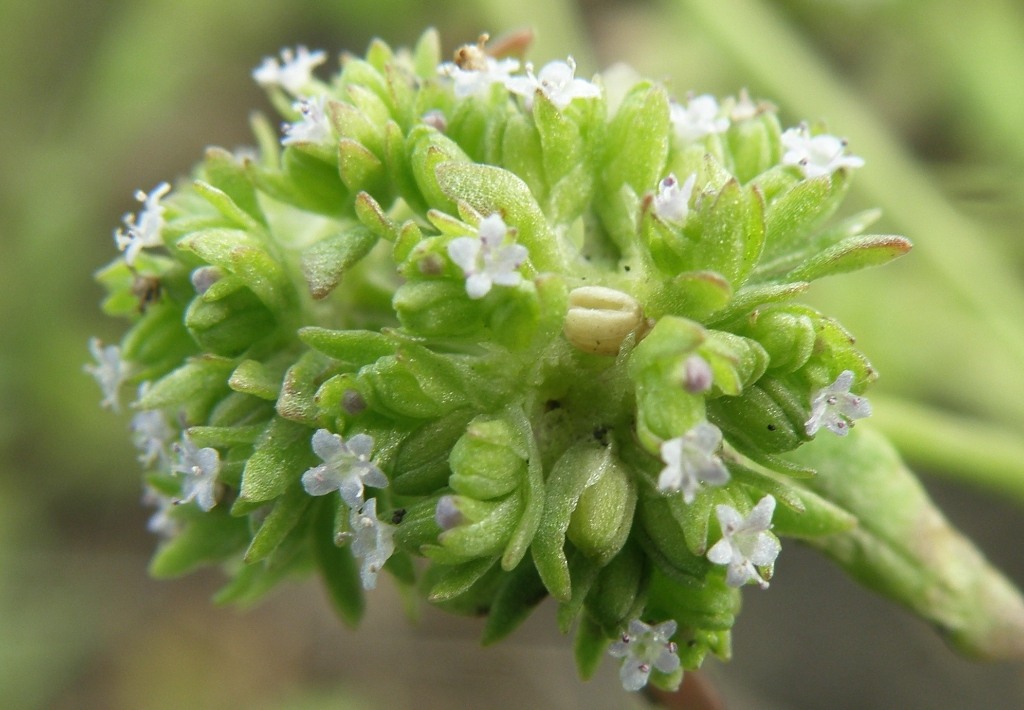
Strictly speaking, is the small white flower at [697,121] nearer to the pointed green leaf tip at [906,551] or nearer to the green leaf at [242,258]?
the pointed green leaf tip at [906,551]

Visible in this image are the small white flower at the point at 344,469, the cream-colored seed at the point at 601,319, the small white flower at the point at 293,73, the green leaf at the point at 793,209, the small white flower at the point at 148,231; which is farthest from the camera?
the small white flower at the point at 293,73

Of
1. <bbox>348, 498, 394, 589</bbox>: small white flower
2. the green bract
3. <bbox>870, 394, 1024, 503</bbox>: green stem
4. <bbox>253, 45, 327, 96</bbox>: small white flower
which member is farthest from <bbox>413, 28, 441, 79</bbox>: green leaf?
<bbox>870, 394, 1024, 503</bbox>: green stem

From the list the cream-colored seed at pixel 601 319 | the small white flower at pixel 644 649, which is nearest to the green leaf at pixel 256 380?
the cream-colored seed at pixel 601 319

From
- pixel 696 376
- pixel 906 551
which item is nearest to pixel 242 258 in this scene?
pixel 696 376

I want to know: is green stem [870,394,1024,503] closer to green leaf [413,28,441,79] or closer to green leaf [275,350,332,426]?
green leaf [413,28,441,79]

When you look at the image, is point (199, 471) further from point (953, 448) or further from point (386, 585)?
point (386, 585)

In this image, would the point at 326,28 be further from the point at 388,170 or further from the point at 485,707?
the point at 388,170
